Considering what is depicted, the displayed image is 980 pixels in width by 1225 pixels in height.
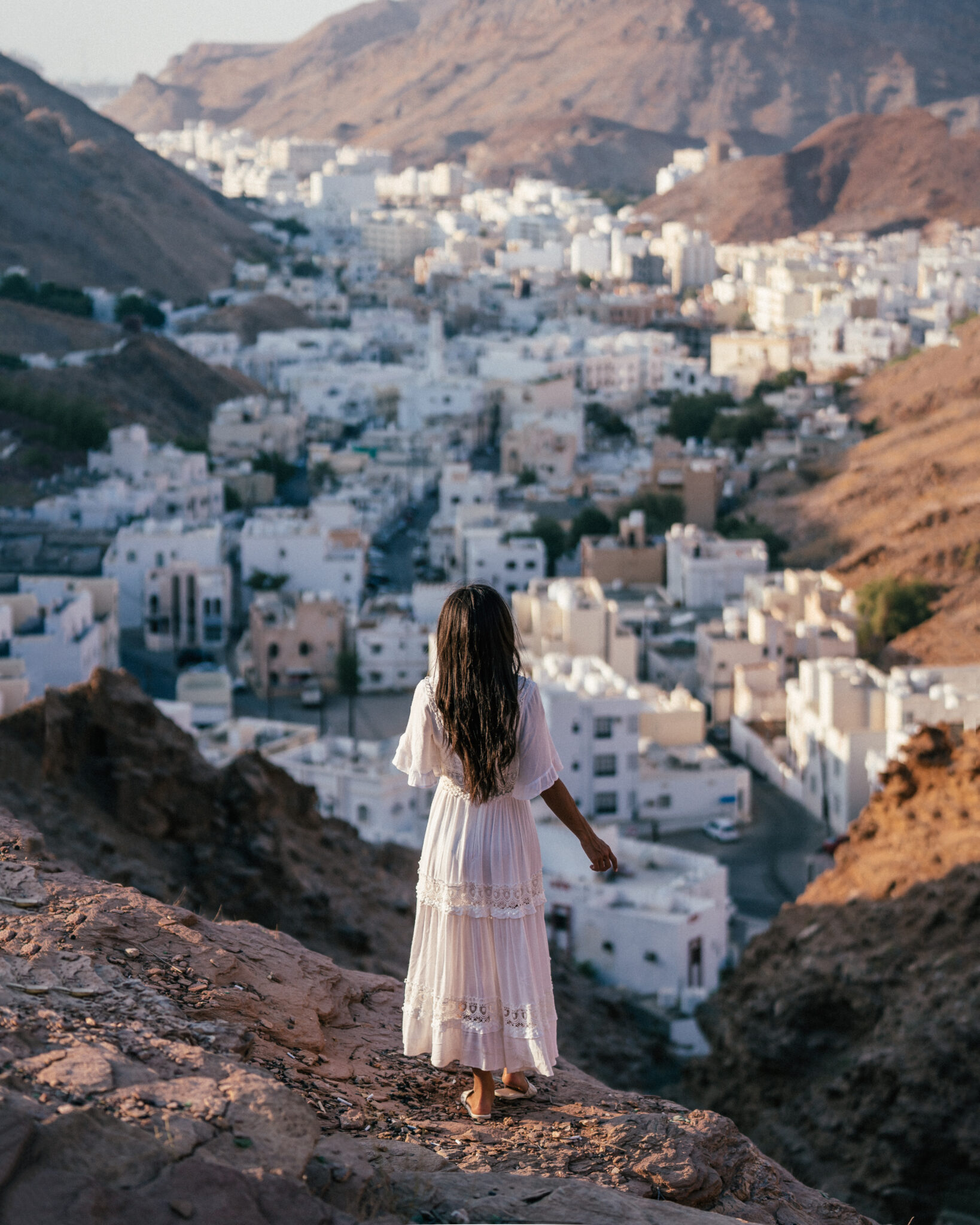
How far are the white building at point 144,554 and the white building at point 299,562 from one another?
45 cm

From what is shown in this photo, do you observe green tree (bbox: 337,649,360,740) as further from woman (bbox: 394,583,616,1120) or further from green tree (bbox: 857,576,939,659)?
woman (bbox: 394,583,616,1120)

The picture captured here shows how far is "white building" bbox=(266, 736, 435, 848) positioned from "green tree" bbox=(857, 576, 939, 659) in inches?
293

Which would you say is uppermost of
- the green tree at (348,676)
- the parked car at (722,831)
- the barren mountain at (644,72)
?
the barren mountain at (644,72)

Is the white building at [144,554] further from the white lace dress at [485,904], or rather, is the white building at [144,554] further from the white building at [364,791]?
the white lace dress at [485,904]

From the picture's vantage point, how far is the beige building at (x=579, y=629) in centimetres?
1773

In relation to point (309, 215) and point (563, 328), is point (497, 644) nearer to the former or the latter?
point (563, 328)

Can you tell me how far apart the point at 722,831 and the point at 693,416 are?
2034 centimetres

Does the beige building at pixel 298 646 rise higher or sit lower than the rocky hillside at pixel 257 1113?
lower

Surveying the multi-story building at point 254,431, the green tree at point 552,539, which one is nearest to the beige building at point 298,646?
the green tree at point 552,539

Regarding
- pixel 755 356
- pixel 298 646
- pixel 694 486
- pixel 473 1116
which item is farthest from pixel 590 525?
pixel 473 1116

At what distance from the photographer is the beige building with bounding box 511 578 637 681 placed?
58.2ft

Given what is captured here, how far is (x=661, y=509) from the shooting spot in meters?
25.6

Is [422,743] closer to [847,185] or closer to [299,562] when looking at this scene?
[299,562]

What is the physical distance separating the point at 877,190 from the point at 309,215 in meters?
23.1
